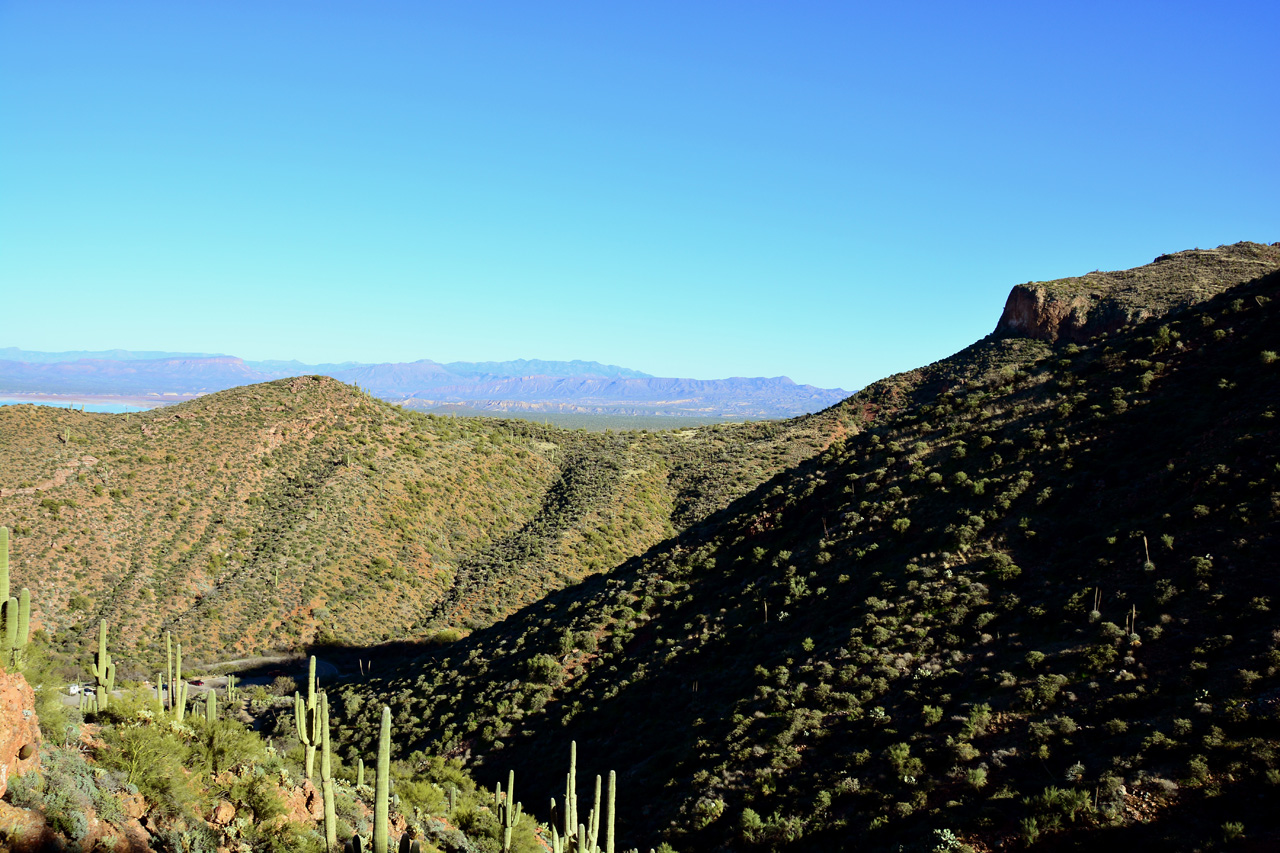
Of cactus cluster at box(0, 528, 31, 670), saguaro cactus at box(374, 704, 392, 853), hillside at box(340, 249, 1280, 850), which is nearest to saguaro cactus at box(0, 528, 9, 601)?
cactus cluster at box(0, 528, 31, 670)

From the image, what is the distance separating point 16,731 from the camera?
8867 mm

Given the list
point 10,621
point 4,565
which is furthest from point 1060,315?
point 10,621

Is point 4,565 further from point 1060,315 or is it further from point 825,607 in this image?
point 1060,315

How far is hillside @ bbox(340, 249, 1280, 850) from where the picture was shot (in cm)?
1255

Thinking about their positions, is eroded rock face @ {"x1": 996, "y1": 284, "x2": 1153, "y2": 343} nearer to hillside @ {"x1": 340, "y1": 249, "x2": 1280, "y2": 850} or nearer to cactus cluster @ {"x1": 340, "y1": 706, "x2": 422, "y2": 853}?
hillside @ {"x1": 340, "y1": 249, "x2": 1280, "y2": 850}

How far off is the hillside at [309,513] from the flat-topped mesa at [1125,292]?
16.6 meters

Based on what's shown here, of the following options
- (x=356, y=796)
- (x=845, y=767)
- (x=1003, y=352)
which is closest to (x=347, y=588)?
(x=356, y=796)

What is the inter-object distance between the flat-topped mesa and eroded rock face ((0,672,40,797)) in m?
51.9

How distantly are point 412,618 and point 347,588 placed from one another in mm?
4486

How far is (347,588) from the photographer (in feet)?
143

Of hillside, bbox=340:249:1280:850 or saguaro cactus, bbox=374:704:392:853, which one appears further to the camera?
hillside, bbox=340:249:1280:850

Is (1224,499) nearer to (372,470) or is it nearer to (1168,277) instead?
(1168,277)

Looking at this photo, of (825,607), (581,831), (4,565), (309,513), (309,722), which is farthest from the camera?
(309,513)

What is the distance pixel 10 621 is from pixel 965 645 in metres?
18.5
